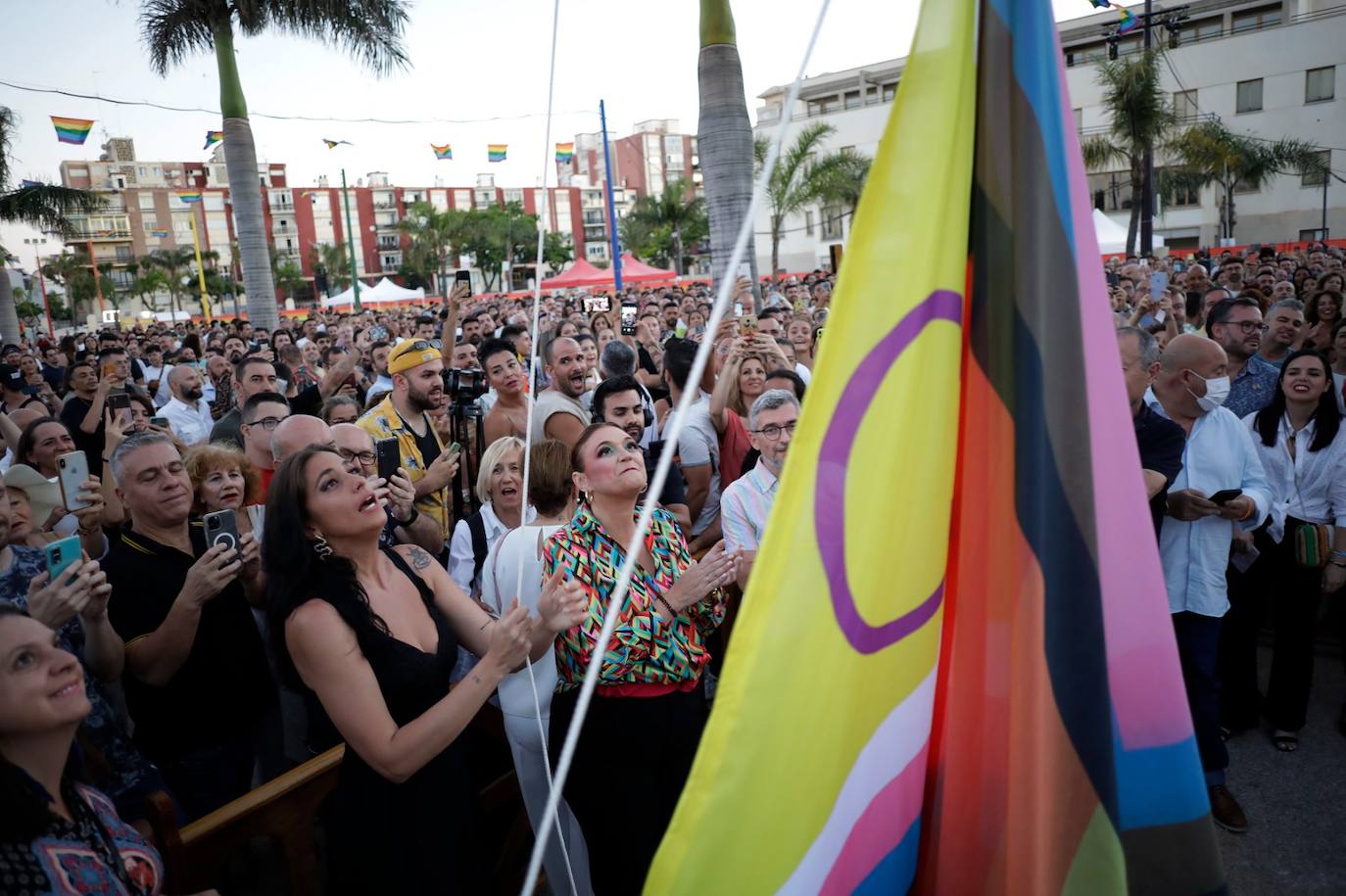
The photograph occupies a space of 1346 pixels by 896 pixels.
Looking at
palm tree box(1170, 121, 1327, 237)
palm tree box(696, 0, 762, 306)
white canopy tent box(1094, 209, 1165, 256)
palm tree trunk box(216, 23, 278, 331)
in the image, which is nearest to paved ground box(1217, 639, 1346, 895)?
palm tree box(696, 0, 762, 306)

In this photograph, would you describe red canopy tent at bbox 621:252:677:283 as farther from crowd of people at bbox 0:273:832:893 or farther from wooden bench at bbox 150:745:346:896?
wooden bench at bbox 150:745:346:896

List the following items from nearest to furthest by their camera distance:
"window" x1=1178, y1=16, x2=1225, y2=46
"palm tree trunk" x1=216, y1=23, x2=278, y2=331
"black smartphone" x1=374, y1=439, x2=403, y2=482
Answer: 1. "black smartphone" x1=374, y1=439, x2=403, y2=482
2. "palm tree trunk" x1=216, y1=23, x2=278, y2=331
3. "window" x1=1178, y1=16, x2=1225, y2=46

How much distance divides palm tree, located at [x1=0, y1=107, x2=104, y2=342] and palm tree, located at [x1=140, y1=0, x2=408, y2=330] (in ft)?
29.8

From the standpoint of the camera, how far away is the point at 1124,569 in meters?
1.30

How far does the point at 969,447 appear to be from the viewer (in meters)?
1.42

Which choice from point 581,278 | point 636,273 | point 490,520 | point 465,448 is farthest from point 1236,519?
point 581,278

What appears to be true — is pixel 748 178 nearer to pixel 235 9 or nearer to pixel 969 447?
pixel 969 447

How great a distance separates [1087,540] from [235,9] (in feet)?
54.7

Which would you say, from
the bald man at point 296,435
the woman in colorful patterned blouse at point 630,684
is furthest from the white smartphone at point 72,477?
the woman in colorful patterned blouse at point 630,684

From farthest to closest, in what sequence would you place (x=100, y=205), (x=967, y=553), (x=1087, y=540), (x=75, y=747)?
(x=100, y=205) < (x=75, y=747) < (x=967, y=553) < (x=1087, y=540)

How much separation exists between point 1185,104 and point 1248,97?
2.78 meters

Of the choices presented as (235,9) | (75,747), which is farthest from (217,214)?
(75,747)

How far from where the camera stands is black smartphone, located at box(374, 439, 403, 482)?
3418 mm

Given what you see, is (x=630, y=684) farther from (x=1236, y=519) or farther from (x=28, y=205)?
(x=28, y=205)
